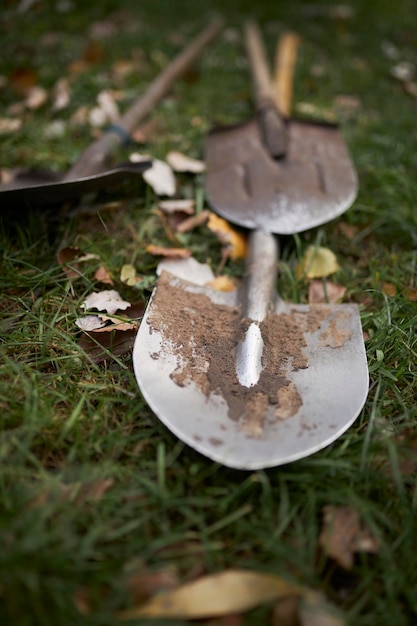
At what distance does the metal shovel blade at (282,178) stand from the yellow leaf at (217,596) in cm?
120

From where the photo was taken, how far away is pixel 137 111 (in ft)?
8.00

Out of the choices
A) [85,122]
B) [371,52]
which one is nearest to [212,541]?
[85,122]

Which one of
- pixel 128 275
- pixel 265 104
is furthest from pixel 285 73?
pixel 128 275

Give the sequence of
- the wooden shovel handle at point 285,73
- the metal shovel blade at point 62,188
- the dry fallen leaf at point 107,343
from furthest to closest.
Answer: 1. the wooden shovel handle at point 285,73
2. the metal shovel blade at point 62,188
3. the dry fallen leaf at point 107,343

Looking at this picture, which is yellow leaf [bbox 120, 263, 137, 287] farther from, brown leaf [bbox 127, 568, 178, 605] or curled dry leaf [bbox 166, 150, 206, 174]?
brown leaf [bbox 127, 568, 178, 605]

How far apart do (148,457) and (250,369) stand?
351 millimetres

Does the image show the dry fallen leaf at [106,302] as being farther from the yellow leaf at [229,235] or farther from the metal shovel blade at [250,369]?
the yellow leaf at [229,235]

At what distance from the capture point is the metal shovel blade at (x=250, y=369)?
117cm

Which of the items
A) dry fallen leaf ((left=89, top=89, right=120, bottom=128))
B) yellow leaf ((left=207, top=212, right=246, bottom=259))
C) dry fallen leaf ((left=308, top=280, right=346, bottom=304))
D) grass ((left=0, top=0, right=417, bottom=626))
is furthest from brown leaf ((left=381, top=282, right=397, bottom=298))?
dry fallen leaf ((left=89, top=89, right=120, bottom=128))

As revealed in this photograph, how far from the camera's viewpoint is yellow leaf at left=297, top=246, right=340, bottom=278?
1.78m

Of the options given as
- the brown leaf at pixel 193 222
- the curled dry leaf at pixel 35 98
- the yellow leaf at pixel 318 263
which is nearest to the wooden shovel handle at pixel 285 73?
the brown leaf at pixel 193 222

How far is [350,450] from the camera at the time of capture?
1224 mm

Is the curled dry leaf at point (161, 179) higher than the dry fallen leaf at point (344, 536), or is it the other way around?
the curled dry leaf at point (161, 179)

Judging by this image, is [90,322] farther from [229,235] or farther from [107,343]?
[229,235]
